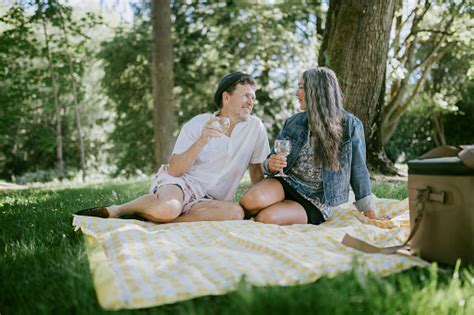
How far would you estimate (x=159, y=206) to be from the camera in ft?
10.8

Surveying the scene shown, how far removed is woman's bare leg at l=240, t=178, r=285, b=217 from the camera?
3422 millimetres

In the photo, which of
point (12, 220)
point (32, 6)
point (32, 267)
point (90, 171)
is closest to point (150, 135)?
point (32, 6)

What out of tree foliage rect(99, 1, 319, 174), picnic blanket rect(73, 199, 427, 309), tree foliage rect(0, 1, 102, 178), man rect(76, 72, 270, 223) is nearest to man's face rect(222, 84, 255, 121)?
A: man rect(76, 72, 270, 223)

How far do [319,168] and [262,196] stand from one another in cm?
49

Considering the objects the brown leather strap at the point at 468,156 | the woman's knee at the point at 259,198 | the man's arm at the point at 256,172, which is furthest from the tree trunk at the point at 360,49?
the brown leather strap at the point at 468,156

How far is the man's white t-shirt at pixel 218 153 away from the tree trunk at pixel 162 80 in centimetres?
554

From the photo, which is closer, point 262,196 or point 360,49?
point 262,196

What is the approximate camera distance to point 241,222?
3.23m

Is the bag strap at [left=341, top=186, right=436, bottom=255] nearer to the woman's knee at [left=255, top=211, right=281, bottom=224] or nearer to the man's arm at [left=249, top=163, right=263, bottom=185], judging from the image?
the woman's knee at [left=255, top=211, right=281, bottom=224]

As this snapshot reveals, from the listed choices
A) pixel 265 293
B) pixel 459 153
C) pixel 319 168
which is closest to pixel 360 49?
pixel 319 168

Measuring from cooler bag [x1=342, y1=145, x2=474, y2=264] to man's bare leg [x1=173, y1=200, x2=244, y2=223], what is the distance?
1238 mm

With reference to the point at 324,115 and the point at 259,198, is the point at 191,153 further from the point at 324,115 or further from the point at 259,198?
the point at 324,115

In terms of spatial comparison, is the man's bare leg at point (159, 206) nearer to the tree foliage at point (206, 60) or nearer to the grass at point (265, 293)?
the grass at point (265, 293)

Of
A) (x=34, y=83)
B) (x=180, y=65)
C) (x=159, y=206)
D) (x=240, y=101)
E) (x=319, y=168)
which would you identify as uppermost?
(x=180, y=65)
